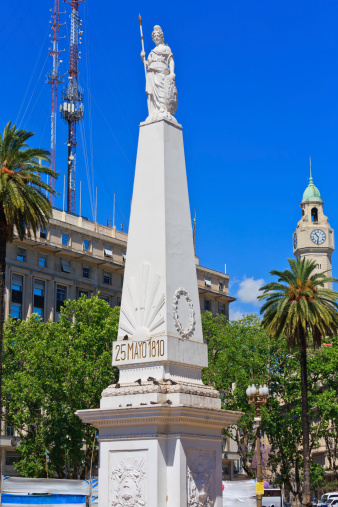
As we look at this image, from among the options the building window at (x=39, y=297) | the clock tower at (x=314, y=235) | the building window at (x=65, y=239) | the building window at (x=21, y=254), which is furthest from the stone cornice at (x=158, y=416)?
the clock tower at (x=314, y=235)

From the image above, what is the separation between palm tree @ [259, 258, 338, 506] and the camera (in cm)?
4278

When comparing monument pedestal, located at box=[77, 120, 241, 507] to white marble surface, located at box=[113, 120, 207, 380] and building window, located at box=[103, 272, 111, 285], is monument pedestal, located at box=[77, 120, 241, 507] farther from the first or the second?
building window, located at box=[103, 272, 111, 285]

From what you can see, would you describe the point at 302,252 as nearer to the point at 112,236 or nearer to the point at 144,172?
the point at 112,236

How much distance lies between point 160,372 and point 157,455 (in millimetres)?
1859

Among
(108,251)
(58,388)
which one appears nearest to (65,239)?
(108,251)

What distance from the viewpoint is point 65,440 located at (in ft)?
148

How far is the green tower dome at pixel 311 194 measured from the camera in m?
176

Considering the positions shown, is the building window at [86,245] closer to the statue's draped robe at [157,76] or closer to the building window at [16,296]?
the building window at [16,296]

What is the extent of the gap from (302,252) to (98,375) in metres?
129

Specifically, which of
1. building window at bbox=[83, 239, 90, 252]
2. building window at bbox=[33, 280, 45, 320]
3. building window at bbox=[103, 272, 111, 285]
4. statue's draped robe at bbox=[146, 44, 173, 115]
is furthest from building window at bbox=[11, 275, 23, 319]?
statue's draped robe at bbox=[146, 44, 173, 115]

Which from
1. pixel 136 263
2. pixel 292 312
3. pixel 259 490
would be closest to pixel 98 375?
pixel 292 312

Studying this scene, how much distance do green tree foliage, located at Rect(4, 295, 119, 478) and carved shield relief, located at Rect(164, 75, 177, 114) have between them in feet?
86.2

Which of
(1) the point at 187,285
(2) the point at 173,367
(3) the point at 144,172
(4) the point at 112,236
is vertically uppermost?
(4) the point at 112,236

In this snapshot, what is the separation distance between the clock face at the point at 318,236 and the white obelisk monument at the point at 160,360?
152559 mm
